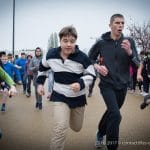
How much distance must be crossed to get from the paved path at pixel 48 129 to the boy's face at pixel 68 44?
1805mm

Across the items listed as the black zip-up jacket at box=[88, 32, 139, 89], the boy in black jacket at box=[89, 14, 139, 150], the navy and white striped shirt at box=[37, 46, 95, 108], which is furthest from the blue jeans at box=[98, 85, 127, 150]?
the navy and white striped shirt at box=[37, 46, 95, 108]

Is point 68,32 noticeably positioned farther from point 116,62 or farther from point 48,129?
point 48,129

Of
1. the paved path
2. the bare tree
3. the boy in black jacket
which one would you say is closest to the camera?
the boy in black jacket

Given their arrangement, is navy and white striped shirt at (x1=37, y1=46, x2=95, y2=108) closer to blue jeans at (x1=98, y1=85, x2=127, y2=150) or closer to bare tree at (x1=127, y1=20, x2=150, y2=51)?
blue jeans at (x1=98, y1=85, x2=127, y2=150)

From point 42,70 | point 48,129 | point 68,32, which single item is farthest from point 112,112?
point 48,129

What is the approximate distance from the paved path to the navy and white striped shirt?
125 centimetres

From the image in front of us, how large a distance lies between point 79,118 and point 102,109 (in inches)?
208

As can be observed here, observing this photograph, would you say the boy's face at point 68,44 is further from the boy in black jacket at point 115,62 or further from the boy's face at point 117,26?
the boy's face at point 117,26

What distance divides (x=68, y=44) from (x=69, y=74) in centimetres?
42

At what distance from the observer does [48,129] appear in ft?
24.3

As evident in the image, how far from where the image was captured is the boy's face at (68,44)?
4.93 meters

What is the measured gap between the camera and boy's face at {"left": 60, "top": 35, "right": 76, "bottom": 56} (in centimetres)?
493

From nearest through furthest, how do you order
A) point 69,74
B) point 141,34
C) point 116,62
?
point 69,74 < point 116,62 < point 141,34

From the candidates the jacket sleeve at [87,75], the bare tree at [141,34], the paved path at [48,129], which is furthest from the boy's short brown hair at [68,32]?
the bare tree at [141,34]
